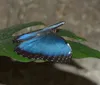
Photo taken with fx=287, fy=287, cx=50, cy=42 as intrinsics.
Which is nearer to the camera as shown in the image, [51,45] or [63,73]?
[51,45]

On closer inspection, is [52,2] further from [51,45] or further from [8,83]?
[51,45]

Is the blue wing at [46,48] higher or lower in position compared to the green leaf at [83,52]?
higher

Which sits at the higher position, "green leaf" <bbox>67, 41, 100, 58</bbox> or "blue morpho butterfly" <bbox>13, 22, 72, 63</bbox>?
"blue morpho butterfly" <bbox>13, 22, 72, 63</bbox>

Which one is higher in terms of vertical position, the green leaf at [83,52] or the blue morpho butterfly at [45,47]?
the blue morpho butterfly at [45,47]

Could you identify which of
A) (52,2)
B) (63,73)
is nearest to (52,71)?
(63,73)

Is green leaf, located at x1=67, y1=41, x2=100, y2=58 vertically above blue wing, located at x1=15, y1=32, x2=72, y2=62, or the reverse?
blue wing, located at x1=15, y1=32, x2=72, y2=62
